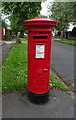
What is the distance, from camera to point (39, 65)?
127 inches

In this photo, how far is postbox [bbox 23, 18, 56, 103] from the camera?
119 inches

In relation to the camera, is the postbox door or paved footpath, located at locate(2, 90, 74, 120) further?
the postbox door

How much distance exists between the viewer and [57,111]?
3.11 meters

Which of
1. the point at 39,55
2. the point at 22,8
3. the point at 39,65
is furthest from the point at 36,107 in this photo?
the point at 22,8

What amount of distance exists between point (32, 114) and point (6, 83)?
1.68 metres

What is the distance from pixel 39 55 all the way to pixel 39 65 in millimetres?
231

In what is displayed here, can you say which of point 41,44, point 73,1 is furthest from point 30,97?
point 73,1

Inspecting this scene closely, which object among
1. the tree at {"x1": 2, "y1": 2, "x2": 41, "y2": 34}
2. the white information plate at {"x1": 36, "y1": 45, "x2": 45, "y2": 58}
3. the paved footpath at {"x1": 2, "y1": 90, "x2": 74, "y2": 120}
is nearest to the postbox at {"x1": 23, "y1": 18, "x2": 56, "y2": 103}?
the white information plate at {"x1": 36, "y1": 45, "x2": 45, "y2": 58}

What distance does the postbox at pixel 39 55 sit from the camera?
3.03 meters

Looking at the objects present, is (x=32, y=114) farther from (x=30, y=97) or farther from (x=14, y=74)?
(x=14, y=74)

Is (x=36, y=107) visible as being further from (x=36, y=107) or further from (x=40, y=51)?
(x=40, y=51)

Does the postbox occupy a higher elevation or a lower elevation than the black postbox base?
higher

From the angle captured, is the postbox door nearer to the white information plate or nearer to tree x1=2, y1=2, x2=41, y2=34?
the white information plate

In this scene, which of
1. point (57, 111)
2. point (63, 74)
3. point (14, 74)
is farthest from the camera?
point (63, 74)
